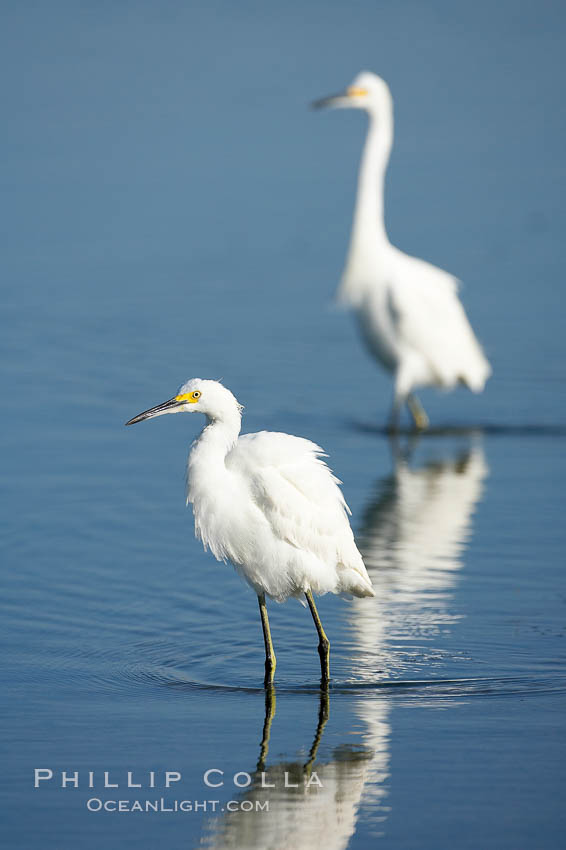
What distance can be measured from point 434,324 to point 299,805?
6.89 metres

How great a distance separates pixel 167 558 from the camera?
25.9 feet

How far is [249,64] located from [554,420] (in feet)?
65.7

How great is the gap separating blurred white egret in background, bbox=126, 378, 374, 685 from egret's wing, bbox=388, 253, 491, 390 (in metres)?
5.30

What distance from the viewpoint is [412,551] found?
320 inches

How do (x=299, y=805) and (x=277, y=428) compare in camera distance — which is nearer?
(x=299, y=805)

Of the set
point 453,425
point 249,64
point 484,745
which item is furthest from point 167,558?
point 249,64

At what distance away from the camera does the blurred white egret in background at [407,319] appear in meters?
11.3

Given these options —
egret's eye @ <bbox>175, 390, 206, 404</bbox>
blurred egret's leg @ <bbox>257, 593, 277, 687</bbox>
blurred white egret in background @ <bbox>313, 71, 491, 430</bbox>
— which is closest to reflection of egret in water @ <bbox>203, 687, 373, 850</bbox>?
blurred egret's leg @ <bbox>257, 593, 277, 687</bbox>

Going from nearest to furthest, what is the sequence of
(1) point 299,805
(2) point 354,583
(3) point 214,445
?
(1) point 299,805
(3) point 214,445
(2) point 354,583

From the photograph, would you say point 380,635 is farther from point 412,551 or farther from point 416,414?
point 416,414

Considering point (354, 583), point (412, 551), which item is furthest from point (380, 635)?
point (412, 551)

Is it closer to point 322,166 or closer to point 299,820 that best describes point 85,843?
point 299,820

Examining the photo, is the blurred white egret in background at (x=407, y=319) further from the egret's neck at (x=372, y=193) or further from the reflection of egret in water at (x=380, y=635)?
the reflection of egret in water at (x=380, y=635)

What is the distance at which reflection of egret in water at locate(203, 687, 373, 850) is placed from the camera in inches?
185
